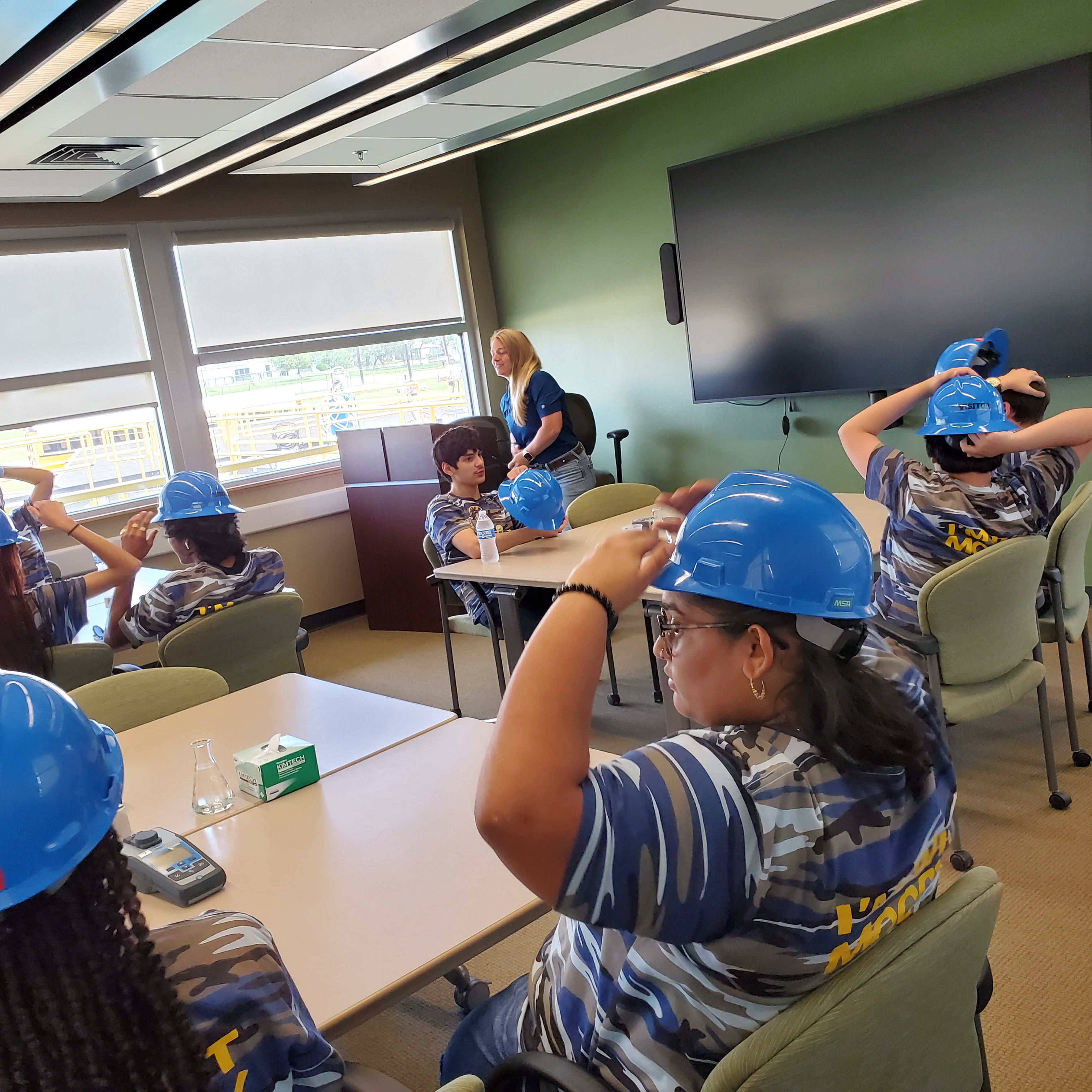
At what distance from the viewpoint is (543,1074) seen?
3.75ft

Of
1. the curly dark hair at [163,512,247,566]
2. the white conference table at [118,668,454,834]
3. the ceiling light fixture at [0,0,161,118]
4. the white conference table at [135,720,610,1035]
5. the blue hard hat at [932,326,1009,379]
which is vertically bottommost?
the white conference table at [135,720,610,1035]

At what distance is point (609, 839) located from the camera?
0.93 m

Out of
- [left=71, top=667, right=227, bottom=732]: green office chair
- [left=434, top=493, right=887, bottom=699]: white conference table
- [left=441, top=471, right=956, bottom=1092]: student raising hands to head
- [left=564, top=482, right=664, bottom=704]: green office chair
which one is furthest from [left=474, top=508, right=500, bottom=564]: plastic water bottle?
[left=441, top=471, right=956, bottom=1092]: student raising hands to head

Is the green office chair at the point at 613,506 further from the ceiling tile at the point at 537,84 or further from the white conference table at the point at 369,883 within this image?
the white conference table at the point at 369,883

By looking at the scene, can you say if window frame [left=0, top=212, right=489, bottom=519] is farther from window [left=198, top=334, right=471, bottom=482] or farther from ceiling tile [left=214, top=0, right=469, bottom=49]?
ceiling tile [left=214, top=0, right=469, bottom=49]

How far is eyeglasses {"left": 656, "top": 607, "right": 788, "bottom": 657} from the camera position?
42.8 inches

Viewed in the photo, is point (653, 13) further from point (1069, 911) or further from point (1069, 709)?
point (1069, 911)

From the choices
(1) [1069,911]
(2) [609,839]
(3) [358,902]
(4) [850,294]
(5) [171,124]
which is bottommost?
(1) [1069,911]

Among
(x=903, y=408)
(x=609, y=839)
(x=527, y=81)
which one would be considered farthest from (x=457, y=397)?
(x=609, y=839)

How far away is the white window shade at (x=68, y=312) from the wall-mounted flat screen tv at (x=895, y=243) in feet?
10.5

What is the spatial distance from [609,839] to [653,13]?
11.7 ft

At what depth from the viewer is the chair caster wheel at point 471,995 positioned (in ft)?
7.78

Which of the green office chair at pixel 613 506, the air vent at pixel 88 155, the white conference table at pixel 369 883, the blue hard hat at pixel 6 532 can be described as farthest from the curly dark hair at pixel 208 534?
the air vent at pixel 88 155

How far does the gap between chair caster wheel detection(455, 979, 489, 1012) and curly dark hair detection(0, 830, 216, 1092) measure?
1.56 meters
